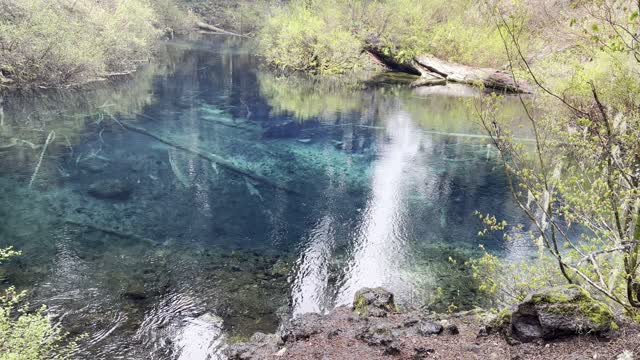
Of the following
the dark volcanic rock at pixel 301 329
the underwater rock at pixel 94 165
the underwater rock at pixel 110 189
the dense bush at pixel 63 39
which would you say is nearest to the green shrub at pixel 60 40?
the dense bush at pixel 63 39

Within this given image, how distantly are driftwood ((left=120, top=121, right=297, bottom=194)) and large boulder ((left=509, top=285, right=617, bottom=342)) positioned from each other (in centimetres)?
1217

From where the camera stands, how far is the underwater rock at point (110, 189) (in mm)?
16766

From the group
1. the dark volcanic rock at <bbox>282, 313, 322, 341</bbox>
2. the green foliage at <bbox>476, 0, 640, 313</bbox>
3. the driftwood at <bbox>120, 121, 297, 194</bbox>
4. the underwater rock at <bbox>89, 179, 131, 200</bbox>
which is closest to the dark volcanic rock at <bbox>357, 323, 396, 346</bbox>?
the dark volcanic rock at <bbox>282, 313, 322, 341</bbox>

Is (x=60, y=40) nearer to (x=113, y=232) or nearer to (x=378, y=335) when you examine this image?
(x=113, y=232)

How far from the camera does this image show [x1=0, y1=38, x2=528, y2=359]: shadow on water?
10.6 meters

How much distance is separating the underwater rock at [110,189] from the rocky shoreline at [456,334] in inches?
411

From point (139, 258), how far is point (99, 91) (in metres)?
27.9

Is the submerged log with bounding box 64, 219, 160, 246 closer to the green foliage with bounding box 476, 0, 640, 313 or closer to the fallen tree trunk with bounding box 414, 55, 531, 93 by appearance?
the green foliage with bounding box 476, 0, 640, 313

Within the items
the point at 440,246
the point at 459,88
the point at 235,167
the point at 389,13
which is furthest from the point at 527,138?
the point at 389,13

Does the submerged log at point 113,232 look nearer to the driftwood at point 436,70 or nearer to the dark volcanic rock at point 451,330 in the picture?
the dark volcanic rock at point 451,330

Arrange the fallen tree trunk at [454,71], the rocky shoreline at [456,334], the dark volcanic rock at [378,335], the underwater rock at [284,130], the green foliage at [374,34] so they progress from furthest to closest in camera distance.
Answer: the green foliage at [374,34]
the fallen tree trunk at [454,71]
the underwater rock at [284,130]
the dark volcanic rock at [378,335]
the rocky shoreline at [456,334]

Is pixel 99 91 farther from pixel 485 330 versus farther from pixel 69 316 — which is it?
pixel 485 330

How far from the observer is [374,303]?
9992 millimetres

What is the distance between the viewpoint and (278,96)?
39250 mm
